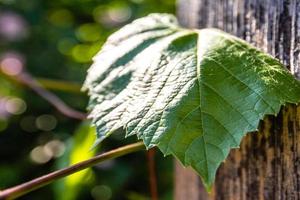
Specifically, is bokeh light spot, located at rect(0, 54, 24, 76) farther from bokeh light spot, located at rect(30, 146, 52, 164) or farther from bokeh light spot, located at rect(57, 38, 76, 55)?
bokeh light spot, located at rect(30, 146, 52, 164)

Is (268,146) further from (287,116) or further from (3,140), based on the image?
(3,140)

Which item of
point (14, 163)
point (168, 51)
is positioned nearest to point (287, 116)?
point (168, 51)

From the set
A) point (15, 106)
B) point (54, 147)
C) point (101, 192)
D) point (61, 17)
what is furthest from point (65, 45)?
point (101, 192)

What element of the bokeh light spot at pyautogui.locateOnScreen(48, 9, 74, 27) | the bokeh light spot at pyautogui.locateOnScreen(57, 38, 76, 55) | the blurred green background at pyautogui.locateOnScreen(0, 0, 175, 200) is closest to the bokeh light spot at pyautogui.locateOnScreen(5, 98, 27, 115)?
the blurred green background at pyautogui.locateOnScreen(0, 0, 175, 200)

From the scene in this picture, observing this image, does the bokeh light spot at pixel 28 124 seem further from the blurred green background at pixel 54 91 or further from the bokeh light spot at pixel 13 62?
the bokeh light spot at pixel 13 62

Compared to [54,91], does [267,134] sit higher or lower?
higher

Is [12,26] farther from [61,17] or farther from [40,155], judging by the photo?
[40,155]

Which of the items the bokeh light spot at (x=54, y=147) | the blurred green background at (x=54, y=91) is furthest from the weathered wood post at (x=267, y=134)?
the bokeh light spot at (x=54, y=147)
